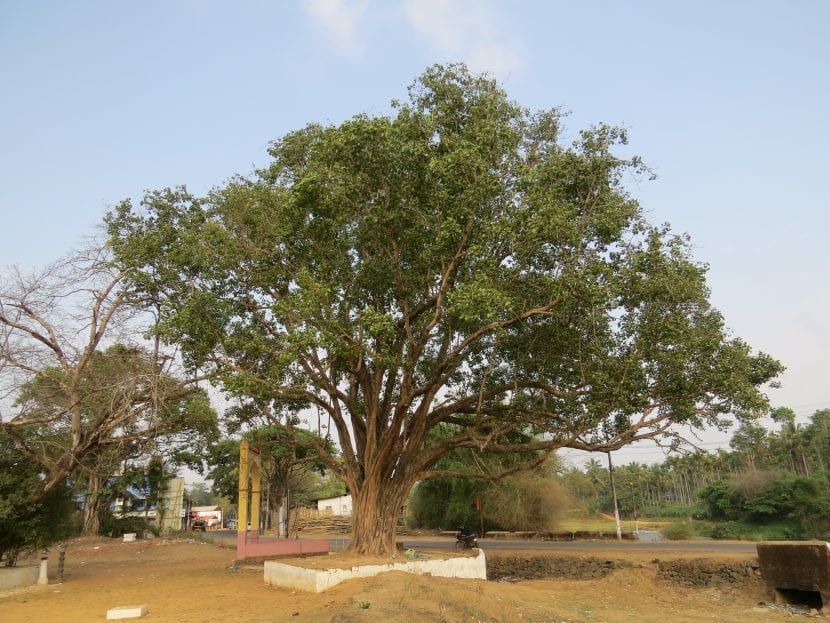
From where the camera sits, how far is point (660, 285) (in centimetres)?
1323

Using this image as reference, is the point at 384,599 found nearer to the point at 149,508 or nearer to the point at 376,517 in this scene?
the point at 376,517

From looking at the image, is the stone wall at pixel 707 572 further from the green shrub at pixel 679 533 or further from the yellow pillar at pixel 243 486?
the green shrub at pixel 679 533

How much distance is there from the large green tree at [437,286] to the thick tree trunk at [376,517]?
5 cm

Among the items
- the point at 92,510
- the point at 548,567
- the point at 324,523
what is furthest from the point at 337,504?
the point at 548,567

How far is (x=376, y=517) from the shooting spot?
1502cm

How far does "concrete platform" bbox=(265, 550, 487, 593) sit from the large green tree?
57.2 inches

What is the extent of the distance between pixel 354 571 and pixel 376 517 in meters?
2.11

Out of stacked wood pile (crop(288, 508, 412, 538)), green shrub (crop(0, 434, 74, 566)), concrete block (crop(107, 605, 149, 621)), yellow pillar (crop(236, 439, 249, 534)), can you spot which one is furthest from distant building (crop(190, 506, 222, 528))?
concrete block (crop(107, 605, 149, 621))

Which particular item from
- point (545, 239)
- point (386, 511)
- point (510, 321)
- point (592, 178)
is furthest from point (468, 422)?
point (592, 178)

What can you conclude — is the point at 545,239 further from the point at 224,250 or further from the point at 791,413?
the point at 791,413

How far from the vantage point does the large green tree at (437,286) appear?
500 inches

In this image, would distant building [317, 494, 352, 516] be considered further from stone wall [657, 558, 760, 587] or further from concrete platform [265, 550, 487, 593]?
concrete platform [265, 550, 487, 593]

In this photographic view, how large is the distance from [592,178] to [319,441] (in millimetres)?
10452

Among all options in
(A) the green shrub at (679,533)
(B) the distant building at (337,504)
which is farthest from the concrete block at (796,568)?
(B) the distant building at (337,504)
